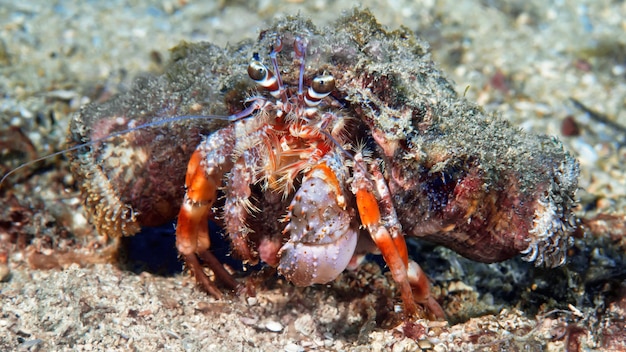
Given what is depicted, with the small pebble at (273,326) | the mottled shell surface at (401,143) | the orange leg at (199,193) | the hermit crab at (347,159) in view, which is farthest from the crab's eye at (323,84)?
the small pebble at (273,326)

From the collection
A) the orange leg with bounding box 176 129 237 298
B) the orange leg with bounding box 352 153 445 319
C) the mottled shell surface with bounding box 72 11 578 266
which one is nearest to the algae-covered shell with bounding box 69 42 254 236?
the mottled shell surface with bounding box 72 11 578 266

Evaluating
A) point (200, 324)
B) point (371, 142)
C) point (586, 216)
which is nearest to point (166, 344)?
point (200, 324)

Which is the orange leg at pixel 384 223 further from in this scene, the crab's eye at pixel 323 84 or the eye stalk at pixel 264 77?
the eye stalk at pixel 264 77

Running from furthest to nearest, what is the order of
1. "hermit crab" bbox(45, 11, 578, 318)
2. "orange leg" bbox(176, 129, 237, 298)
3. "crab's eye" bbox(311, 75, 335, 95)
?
"orange leg" bbox(176, 129, 237, 298), "hermit crab" bbox(45, 11, 578, 318), "crab's eye" bbox(311, 75, 335, 95)

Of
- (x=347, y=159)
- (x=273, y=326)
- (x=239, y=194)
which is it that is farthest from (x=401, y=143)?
(x=273, y=326)

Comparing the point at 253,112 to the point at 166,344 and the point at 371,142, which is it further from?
the point at 166,344

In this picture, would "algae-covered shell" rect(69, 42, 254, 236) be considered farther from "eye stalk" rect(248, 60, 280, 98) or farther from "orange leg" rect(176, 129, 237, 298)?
"eye stalk" rect(248, 60, 280, 98)

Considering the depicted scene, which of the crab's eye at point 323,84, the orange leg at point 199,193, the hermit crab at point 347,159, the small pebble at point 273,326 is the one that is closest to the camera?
the crab's eye at point 323,84
